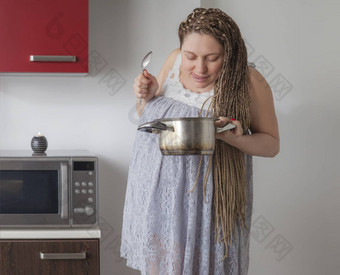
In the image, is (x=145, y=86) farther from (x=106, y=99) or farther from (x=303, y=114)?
(x=303, y=114)

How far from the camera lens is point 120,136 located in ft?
7.02

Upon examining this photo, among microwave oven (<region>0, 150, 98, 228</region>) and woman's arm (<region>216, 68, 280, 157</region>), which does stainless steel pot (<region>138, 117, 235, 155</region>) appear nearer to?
woman's arm (<region>216, 68, 280, 157</region>)

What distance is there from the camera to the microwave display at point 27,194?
1701 mm

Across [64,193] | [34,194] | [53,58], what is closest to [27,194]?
[34,194]

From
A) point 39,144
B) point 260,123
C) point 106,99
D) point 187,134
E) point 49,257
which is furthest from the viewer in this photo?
point 106,99

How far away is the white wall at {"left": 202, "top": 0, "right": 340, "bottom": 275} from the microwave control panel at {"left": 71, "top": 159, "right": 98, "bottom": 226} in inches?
32.0

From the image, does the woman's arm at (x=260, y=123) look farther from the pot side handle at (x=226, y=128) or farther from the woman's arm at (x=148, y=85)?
the woman's arm at (x=148, y=85)

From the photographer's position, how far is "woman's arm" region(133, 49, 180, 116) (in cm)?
144

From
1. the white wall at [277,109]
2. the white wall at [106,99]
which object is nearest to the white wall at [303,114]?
the white wall at [277,109]

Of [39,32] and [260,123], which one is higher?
[39,32]

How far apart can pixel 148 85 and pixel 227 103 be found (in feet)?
0.83

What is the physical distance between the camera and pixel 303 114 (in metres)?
2.16

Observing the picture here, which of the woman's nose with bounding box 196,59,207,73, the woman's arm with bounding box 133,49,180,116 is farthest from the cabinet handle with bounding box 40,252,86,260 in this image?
the woman's nose with bounding box 196,59,207,73

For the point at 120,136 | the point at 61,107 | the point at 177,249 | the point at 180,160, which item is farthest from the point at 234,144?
the point at 61,107
